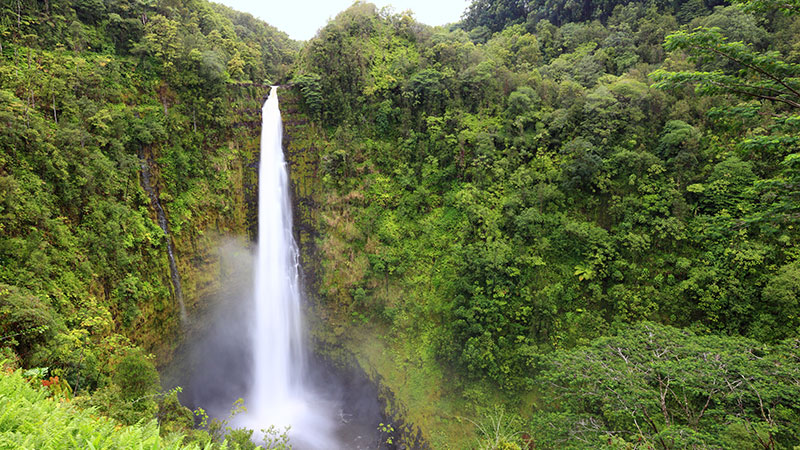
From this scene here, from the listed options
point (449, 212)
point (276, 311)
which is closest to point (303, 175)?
point (276, 311)

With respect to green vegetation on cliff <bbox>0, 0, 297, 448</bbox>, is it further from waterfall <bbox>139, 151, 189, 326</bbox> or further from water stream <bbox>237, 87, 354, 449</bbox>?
water stream <bbox>237, 87, 354, 449</bbox>

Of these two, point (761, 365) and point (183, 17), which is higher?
point (183, 17)

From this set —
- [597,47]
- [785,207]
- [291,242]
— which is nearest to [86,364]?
[291,242]

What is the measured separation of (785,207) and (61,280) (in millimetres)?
15312

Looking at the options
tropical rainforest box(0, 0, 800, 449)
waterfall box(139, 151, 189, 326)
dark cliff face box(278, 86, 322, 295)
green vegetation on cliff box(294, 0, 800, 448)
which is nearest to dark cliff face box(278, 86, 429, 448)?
dark cliff face box(278, 86, 322, 295)

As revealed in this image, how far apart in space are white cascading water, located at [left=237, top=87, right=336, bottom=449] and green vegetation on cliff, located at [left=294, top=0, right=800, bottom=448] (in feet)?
5.98

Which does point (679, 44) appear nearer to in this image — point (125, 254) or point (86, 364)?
point (86, 364)

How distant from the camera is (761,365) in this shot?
6.98 m

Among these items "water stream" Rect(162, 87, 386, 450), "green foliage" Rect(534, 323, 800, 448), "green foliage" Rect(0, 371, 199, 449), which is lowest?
"water stream" Rect(162, 87, 386, 450)

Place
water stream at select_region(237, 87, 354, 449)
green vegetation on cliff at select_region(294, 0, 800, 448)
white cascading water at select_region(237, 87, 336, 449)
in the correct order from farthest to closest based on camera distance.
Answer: white cascading water at select_region(237, 87, 336, 449), water stream at select_region(237, 87, 354, 449), green vegetation on cliff at select_region(294, 0, 800, 448)

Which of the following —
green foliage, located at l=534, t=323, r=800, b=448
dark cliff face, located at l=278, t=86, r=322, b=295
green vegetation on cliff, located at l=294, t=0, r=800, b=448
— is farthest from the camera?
A: dark cliff face, located at l=278, t=86, r=322, b=295

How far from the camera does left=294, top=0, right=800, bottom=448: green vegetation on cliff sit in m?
7.28

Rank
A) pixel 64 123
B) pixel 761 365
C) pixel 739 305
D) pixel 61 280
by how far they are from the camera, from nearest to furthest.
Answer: pixel 761 365
pixel 61 280
pixel 739 305
pixel 64 123

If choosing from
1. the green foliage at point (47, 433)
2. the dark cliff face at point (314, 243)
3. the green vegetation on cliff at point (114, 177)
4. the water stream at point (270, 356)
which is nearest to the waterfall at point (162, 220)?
the green vegetation on cliff at point (114, 177)
